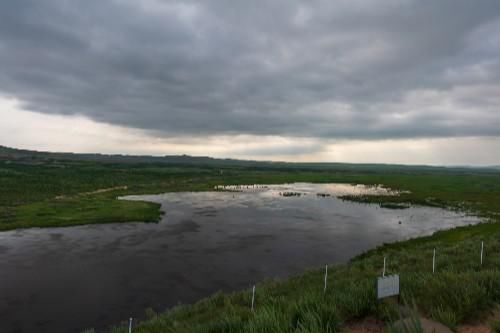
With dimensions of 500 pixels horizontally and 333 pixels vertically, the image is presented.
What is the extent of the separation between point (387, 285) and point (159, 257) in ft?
70.3

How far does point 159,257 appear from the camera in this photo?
2534 centimetres

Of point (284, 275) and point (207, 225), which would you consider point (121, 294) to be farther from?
point (207, 225)

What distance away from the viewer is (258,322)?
21.6 feet

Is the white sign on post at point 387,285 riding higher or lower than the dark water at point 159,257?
higher

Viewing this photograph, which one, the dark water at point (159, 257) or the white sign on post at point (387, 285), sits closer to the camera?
the white sign on post at point (387, 285)

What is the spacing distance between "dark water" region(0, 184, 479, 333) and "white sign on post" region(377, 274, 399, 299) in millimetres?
13379

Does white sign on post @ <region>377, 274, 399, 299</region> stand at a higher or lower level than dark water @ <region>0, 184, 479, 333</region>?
higher

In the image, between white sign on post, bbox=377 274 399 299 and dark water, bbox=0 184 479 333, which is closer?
white sign on post, bbox=377 274 399 299

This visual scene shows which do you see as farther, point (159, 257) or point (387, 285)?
point (159, 257)

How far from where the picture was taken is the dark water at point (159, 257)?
17219 mm

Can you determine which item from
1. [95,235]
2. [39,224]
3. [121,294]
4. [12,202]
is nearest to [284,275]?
[121,294]

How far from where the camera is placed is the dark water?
17.2 metres

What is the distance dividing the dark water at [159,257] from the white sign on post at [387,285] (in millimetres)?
13379

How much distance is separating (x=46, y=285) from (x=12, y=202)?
36189 millimetres
